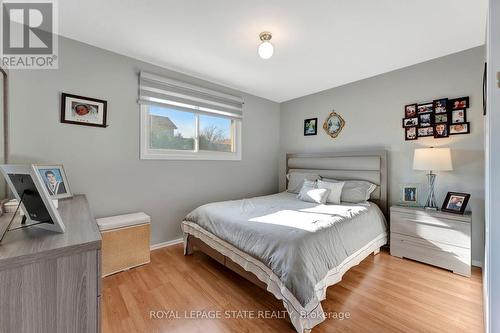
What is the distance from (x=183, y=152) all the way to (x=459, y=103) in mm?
3472

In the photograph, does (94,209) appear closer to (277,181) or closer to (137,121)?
(137,121)

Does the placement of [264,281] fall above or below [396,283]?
above

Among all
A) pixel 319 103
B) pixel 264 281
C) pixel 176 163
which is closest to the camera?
pixel 264 281

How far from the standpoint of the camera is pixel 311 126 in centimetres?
386

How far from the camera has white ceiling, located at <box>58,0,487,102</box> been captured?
67.9 inches

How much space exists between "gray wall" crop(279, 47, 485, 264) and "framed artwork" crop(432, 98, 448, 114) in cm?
7

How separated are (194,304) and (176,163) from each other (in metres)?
1.78

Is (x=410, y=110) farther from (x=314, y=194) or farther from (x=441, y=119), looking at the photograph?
(x=314, y=194)

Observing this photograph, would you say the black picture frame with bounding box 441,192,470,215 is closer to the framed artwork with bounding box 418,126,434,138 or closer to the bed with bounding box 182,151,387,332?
the bed with bounding box 182,151,387,332

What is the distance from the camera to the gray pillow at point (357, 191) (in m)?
2.88

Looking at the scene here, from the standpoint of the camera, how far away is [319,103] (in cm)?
376

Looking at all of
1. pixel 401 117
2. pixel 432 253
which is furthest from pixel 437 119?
pixel 432 253

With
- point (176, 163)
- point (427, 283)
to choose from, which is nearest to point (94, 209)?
point (176, 163)

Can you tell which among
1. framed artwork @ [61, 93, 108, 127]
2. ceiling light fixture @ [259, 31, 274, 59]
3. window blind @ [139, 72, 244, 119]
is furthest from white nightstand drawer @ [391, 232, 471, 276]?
framed artwork @ [61, 93, 108, 127]
